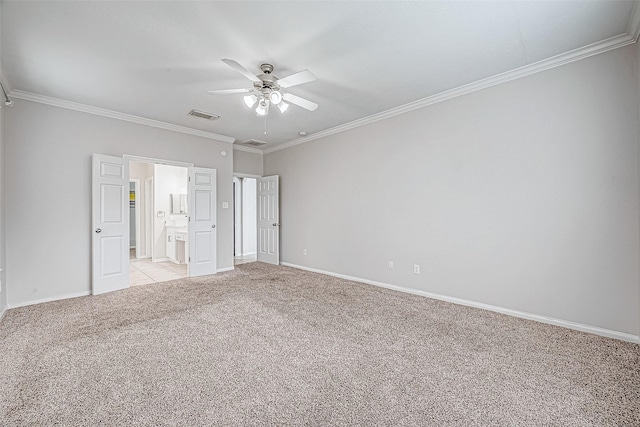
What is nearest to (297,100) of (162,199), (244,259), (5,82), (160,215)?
(5,82)

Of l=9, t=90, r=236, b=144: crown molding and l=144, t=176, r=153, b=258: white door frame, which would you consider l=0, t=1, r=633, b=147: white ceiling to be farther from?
l=144, t=176, r=153, b=258: white door frame

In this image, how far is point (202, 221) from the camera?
5395mm

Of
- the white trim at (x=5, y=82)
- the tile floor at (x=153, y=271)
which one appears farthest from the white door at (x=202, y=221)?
the white trim at (x=5, y=82)

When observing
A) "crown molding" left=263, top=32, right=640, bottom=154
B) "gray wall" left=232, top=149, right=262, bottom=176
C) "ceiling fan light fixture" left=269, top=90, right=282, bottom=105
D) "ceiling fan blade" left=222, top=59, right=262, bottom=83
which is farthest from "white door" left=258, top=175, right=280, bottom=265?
"ceiling fan blade" left=222, top=59, right=262, bottom=83

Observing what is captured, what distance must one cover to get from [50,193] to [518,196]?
5.88m

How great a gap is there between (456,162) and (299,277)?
3.18 metres

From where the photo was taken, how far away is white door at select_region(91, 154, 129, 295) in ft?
13.7

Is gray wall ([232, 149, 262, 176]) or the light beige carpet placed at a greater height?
gray wall ([232, 149, 262, 176])

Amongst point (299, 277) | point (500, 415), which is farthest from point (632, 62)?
point (299, 277)

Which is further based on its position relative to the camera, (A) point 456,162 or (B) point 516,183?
(A) point 456,162

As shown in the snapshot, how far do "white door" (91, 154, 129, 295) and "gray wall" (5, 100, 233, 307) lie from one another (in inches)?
5.0

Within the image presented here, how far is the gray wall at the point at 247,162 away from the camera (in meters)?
6.52

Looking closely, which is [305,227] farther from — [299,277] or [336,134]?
[336,134]

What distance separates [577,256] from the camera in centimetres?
288
